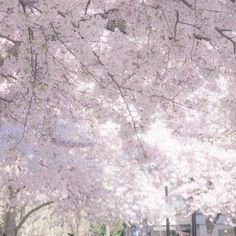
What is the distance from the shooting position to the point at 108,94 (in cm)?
834

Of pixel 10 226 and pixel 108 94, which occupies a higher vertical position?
pixel 108 94

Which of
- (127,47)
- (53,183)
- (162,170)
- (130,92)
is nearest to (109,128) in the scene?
(53,183)

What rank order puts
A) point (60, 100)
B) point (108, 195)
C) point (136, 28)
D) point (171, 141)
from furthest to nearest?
point (108, 195) → point (171, 141) → point (60, 100) → point (136, 28)

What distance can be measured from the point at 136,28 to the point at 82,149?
33.5 ft

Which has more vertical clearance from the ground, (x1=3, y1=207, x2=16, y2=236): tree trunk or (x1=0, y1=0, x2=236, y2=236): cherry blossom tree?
(x1=0, y1=0, x2=236, y2=236): cherry blossom tree

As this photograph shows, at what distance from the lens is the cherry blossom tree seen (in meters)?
6.70

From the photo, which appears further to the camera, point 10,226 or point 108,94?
point 10,226

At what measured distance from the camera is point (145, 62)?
27.9 ft

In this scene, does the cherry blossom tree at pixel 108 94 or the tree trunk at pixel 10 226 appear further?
the tree trunk at pixel 10 226

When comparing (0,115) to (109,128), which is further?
(109,128)

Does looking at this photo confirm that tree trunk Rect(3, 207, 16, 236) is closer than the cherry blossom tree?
No

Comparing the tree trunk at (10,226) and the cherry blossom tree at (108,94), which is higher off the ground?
the cherry blossom tree at (108,94)

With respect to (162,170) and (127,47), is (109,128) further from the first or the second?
(127,47)

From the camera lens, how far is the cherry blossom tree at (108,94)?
670 centimetres
